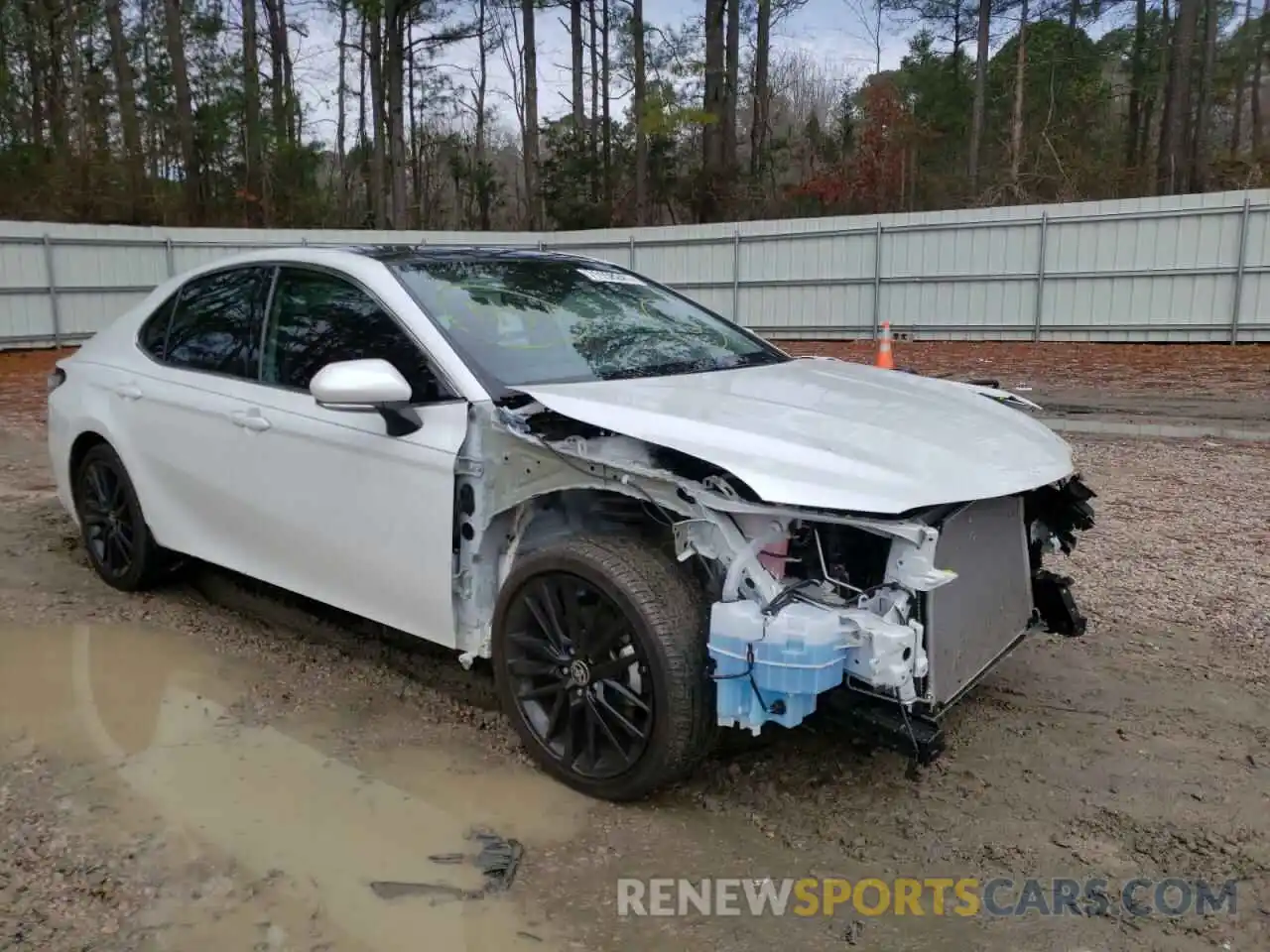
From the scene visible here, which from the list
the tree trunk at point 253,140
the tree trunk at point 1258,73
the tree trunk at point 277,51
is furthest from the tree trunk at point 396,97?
the tree trunk at point 1258,73

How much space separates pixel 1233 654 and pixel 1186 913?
1.84m

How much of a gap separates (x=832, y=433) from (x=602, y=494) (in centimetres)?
72

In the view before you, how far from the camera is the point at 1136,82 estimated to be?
30.1m

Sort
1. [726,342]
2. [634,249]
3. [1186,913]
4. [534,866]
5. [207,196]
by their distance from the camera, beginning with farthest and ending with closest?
[207,196]
[634,249]
[726,342]
[534,866]
[1186,913]

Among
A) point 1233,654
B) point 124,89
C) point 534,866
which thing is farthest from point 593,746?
point 124,89

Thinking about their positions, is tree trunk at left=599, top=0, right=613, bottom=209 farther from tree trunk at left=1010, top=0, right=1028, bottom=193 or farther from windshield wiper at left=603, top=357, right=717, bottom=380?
windshield wiper at left=603, top=357, right=717, bottom=380

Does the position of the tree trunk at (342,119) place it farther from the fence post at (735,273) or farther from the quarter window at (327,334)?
the quarter window at (327,334)

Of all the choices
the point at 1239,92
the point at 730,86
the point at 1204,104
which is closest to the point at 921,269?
the point at 1204,104

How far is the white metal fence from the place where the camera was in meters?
17.0

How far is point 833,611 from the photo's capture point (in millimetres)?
2582

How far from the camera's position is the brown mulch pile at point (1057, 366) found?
1196cm

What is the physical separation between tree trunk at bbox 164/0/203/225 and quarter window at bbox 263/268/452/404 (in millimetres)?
23536

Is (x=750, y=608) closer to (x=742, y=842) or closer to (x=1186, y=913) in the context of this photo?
(x=742, y=842)

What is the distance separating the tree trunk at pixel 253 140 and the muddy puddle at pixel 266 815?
25.8 m
